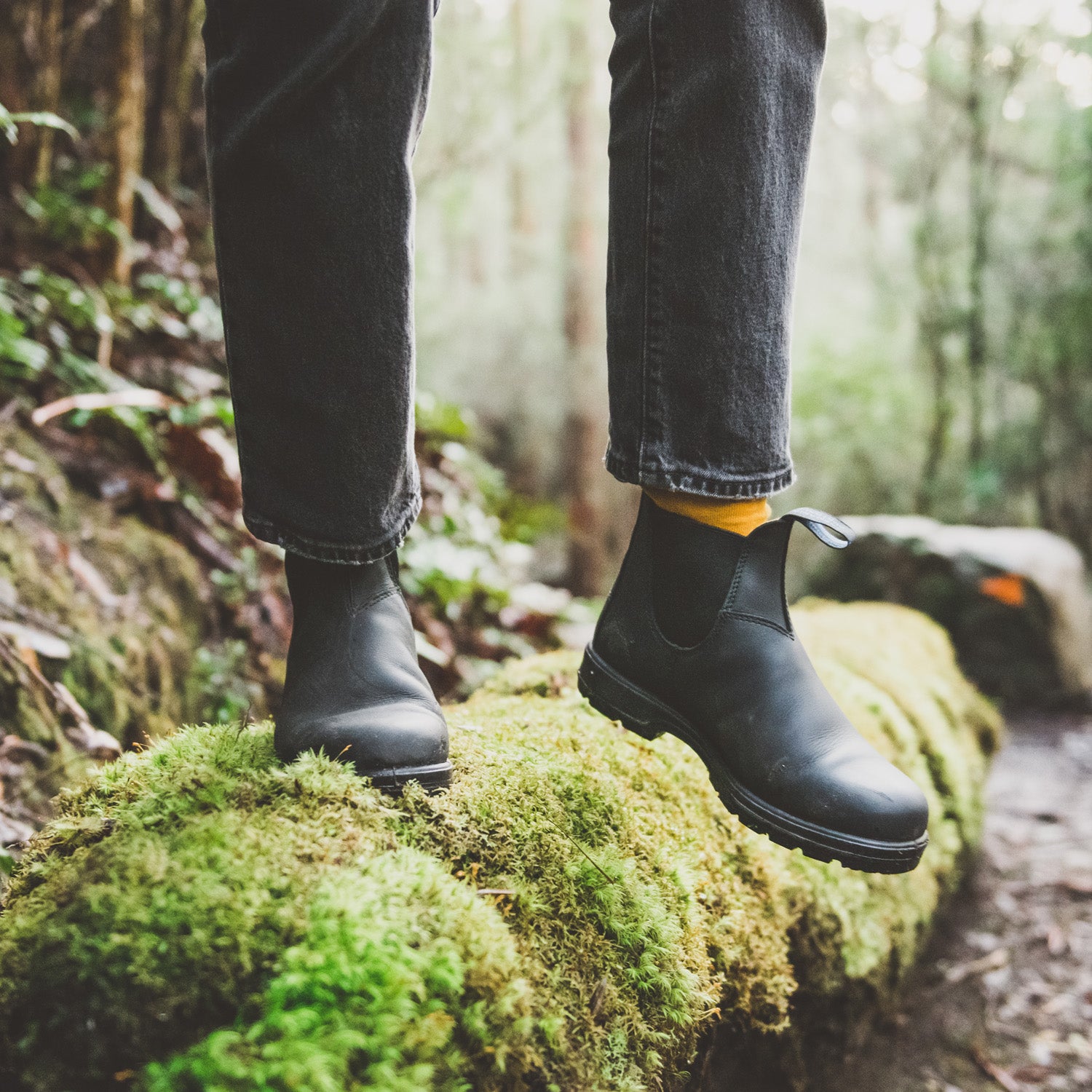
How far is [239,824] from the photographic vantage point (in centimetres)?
78

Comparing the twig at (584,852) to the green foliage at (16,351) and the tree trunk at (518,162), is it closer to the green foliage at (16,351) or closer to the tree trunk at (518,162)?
the green foliage at (16,351)

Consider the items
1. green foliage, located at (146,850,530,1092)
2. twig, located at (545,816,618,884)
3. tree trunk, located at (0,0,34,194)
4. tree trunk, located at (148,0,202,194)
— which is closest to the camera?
green foliage, located at (146,850,530,1092)

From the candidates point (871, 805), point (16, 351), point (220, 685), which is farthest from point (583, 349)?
point (871, 805)

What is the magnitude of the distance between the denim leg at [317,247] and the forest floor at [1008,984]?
4.85 feet

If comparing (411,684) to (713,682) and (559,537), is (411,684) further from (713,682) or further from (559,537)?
(559,537)

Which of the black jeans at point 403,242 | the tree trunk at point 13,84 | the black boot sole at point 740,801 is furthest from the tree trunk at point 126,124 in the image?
the black boot sole at point 740,801

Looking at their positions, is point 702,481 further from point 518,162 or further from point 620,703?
point 518,162

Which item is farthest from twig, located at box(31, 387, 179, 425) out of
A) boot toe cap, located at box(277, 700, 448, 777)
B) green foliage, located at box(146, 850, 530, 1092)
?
green foliage, located at box(146, 850, 530, 1092)

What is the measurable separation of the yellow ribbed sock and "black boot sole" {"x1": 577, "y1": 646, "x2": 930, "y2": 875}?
0.87ft

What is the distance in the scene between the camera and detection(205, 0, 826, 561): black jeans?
0.86 meters

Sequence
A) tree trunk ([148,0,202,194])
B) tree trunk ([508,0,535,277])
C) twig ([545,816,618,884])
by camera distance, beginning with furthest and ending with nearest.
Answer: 1. tree trunk ([508,0,535,277])
2. tree trunk ([148,0,202,194])
3. twig ([545,816,618,884])

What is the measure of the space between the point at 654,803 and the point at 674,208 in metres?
0.82

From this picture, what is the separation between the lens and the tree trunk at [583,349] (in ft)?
25.6

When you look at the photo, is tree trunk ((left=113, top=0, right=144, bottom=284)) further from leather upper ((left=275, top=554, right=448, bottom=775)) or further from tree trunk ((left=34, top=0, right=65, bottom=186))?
leather upper ((left=275, top=554, right=448, bottom=775))
